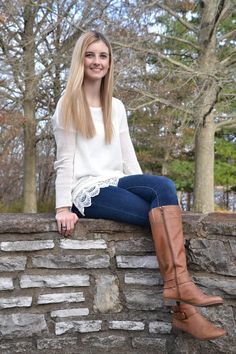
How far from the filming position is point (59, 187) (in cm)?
258

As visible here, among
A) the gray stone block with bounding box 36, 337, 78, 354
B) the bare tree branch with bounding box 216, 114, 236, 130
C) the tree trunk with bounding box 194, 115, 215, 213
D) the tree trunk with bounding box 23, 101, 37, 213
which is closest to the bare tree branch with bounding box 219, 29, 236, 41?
the bare tree branch with bounding box 216, 114, 236, 130

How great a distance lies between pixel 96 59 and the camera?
8.91 feet

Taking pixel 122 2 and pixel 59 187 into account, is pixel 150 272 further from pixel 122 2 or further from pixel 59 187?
pixel 122 2

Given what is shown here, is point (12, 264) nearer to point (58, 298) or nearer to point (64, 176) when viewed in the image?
point (58, 298)

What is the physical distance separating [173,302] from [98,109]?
1.15 meters

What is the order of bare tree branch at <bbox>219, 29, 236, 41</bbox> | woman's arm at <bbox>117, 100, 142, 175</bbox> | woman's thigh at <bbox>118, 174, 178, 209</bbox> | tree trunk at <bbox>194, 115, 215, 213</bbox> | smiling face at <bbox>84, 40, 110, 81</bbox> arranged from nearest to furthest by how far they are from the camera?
woman's thigh at <bbox>118, 174, 178, 209</bbox> < smiling face at <bbox>84, 40, 110, 81</bbox> < woman's arm at <bbox>117, 100, 142, 175</bbox> < tree trunk at <bbox>194, 115, 215, 213</bbox> < bare tree branch at <bbox>219, 29, 236, 41</bbox>

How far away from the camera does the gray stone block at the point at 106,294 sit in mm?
2572

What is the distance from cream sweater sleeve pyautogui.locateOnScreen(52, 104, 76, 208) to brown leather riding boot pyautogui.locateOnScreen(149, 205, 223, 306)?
478 millimetres

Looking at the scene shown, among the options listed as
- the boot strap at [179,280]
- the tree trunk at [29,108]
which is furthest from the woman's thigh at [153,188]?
the tree trunk at [29,108]

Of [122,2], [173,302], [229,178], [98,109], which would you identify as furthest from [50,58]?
[173,302]

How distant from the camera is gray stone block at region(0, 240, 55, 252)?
8.30 ft

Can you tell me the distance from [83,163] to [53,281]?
65 centimetres

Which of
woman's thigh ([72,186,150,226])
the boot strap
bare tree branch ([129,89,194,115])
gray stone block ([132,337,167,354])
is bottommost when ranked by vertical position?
gray stone block ([132,337,167,354])

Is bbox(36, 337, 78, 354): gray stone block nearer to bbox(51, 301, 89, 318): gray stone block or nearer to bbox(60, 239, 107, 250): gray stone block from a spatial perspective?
bbox(51, 301, 89, 318): gray stone block
